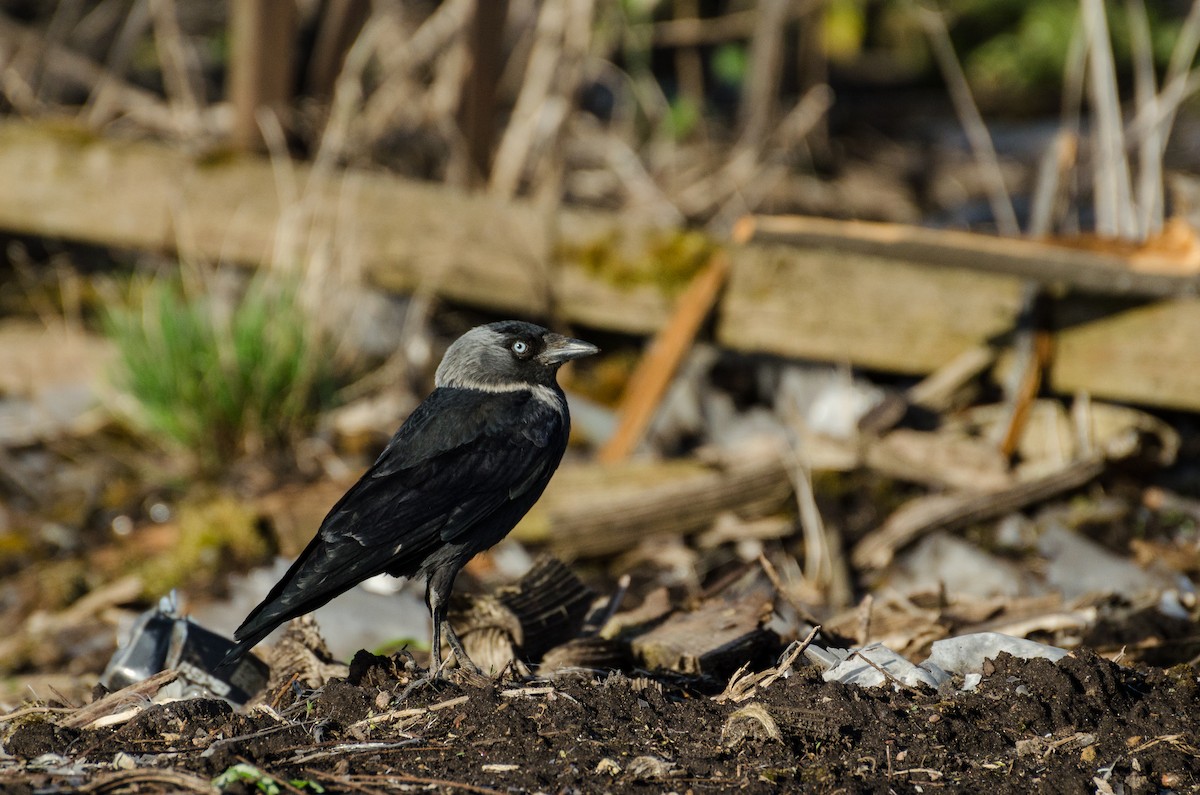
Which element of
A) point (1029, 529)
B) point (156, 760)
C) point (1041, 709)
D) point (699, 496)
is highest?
point (156, 760)

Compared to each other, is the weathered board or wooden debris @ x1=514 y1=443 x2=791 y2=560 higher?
the weathered board

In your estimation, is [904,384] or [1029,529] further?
[904,384]

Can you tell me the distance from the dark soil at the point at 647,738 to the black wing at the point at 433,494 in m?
0.29

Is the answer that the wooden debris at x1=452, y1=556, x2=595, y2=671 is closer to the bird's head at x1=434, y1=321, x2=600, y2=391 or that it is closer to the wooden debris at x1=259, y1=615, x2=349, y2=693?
the wooden debris at x1=259, y1=615, x2=349, y2=693

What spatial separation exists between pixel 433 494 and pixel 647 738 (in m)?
1.12

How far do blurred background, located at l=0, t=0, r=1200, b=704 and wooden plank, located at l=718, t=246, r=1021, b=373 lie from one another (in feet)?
0.05

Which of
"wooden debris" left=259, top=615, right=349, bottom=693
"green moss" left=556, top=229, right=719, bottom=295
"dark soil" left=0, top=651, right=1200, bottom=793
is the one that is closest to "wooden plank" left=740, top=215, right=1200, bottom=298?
"green moss" left=556, top=229, right=719, bottom=295

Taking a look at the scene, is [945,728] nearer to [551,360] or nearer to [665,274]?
→ [551,360]

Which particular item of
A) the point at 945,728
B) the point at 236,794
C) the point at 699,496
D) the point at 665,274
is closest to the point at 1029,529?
the point at 699,496

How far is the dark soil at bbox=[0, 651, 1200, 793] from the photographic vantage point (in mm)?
2857

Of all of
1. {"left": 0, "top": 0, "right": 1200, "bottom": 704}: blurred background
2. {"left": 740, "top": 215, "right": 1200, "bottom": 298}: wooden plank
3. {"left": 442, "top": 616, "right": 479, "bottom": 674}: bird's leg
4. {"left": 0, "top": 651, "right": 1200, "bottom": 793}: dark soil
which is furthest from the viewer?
{"left": 740, "top": 215, "right": 1200, "bottom": 298}: wooden plank

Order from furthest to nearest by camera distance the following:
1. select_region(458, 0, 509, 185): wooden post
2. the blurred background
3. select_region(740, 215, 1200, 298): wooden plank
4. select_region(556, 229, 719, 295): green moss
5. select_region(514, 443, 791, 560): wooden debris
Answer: select_region(458, 0, 509, 185): wooden post
select_region(556, 229, 719, 295): green moss
select_region(740, 215, 1200, 298): wooden plank
select_region(514, 443, 791, 560): wooden debris
the blurred background

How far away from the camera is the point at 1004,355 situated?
6.39 meters

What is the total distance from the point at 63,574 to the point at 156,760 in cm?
336
